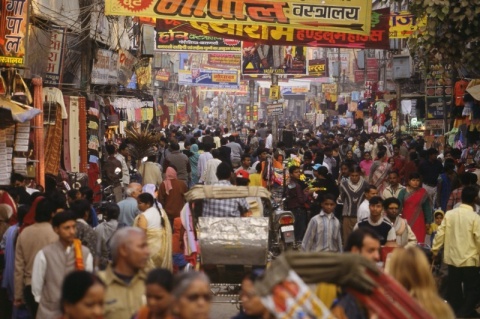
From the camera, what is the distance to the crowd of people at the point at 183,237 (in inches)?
246

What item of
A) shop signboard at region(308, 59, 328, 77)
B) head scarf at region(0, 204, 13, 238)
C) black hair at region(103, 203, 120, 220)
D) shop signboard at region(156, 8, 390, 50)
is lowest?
head scarf at region(0, 204, 13, 238)

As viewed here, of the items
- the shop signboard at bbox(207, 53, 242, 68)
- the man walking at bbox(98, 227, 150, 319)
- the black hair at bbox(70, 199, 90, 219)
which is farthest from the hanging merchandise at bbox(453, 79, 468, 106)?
the shop signboard at bbox(207, 53, 242, 68)

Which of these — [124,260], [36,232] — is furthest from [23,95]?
[124,260]

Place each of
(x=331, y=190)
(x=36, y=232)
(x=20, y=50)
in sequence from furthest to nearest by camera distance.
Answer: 1. (x=331, y=190)
2. (x=20, y=50)
3. (x=36, y=232)

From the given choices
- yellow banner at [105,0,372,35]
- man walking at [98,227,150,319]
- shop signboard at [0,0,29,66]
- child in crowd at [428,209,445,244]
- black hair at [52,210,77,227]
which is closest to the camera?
man walking at [98,227,150,319]

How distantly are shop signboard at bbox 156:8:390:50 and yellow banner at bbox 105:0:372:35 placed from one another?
869 mm

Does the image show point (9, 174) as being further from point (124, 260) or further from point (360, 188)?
point (124, 260)

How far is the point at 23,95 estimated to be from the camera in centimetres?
1681

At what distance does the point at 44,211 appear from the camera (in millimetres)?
9633

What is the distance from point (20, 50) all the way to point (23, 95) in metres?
1.04

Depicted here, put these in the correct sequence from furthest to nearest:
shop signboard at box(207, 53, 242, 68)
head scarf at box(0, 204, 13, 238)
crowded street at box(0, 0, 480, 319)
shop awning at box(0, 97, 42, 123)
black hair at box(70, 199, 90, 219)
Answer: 1. shop signboard at box(207, 53, 242, 68)
2. shop awning at box(0, 97, 42, 123)
3. head scarf at box(0, 204, 13, 238)
4. black hair at box(70, 199, 90, 219)
5. crowded street at box(0, 0, 480, 319)

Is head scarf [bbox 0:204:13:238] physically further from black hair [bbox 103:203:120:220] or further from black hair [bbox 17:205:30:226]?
black hair [bbox 103:203:120:220]

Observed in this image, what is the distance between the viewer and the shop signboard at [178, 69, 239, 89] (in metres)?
55.6

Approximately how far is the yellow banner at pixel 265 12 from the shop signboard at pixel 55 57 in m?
2.46
